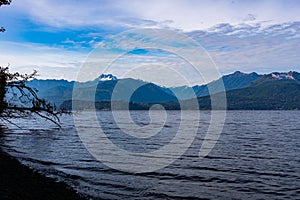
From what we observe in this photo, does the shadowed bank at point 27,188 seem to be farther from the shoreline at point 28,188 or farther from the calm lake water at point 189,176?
the calm lake water at point 189,176

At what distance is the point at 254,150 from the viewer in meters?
44.8

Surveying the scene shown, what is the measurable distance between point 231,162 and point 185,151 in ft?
32.3

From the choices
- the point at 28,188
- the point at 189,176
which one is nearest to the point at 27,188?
the point at 28,188

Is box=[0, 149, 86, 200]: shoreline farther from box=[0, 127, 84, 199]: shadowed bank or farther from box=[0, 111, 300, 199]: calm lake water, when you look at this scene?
box=[0, 111, 300, 199]: calm lake water

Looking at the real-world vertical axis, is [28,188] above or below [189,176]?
above

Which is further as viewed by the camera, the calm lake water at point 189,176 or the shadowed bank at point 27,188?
the calm lake water at point 189,176

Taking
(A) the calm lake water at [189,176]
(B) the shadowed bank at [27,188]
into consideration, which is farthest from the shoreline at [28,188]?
(A) the calm lake water at [189,176]

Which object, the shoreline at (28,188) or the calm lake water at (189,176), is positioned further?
the calm lake water at (189,176)

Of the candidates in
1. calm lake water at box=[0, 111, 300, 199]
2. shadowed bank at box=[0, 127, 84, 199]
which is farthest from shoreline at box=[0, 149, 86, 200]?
calm lake water at box=[0, 111, 300, 199]

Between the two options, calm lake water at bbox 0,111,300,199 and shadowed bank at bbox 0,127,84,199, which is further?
calm lake water at bbox 0,111,300,199

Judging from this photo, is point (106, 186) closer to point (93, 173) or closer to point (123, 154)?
point (93, 173)

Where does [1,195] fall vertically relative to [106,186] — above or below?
above

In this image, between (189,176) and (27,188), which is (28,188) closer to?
(27,188)

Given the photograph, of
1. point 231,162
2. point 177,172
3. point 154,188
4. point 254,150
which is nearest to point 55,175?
point 154,188
